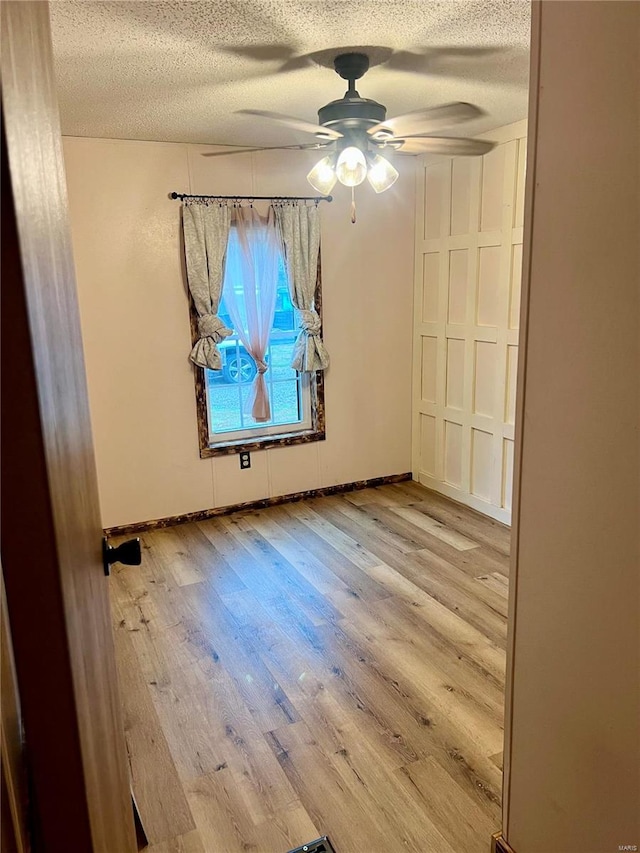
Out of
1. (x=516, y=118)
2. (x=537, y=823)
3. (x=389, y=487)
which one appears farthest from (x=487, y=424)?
(x=537, y=823)

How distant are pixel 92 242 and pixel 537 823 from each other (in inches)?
139

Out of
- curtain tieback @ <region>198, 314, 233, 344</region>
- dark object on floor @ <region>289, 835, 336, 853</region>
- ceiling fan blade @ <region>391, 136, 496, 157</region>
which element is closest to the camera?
dark object on floor @ <region>289, 835, 336, 853</region>

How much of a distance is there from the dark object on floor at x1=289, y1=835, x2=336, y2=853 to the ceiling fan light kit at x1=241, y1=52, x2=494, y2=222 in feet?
7.74

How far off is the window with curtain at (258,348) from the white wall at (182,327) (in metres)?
0.11

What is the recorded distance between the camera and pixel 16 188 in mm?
582

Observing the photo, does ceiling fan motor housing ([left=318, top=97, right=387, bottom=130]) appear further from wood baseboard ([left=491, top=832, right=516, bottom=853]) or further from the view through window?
wood baseboard ([left=491, top=832, right=516, bottom=853])

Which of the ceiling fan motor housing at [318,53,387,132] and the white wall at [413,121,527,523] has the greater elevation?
the ceiling fan motor housing at [318,53,387,132]

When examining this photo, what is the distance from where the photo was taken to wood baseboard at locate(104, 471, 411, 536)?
4012 mm

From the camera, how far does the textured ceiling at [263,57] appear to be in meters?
1.97

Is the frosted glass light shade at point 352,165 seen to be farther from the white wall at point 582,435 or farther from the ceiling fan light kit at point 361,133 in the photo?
the white wall at point 582,435

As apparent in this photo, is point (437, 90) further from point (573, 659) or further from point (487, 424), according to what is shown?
point (573, 659)

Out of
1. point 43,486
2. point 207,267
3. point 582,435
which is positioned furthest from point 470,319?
point 43,486

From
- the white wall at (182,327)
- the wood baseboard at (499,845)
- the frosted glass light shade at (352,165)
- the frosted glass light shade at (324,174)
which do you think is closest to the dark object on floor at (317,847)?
the wood baseboard at (499,845)

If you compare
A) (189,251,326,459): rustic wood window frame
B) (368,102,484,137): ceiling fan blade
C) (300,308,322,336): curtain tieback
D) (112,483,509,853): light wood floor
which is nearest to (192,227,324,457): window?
(189,251,326,459): rustic wood window frame
